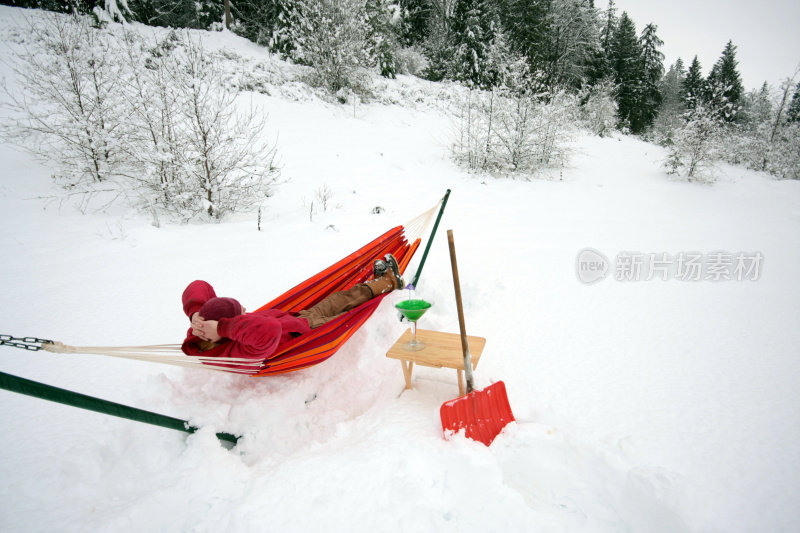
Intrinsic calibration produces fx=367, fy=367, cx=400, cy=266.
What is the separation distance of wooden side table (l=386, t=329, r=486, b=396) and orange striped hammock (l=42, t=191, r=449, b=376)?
0.26m

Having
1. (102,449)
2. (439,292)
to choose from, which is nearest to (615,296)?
(439,292)

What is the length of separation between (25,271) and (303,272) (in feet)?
6.75

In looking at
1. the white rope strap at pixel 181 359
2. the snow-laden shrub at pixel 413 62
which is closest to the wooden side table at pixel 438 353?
the white rope strap at pixel 181 359

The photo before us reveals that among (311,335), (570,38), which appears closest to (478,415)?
(311,335)

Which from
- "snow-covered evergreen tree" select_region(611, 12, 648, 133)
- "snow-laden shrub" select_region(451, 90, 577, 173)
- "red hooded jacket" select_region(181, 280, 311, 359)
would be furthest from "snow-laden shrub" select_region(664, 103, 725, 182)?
"snow-covered evergreen tree" select_region(611, 12, 648, 133)

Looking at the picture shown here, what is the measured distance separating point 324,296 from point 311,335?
613 mm

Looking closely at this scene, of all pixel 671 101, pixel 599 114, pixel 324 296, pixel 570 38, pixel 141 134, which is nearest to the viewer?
pixel 324 296

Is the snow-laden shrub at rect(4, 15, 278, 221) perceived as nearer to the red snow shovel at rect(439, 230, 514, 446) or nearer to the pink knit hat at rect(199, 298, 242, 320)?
the pink knit hat at rect(199, 298, 242, 320)

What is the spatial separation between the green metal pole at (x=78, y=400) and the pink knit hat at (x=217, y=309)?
15.8 inches

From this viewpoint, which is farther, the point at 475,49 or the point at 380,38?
the point at 475,49

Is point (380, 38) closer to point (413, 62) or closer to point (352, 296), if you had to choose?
point (413, 62)

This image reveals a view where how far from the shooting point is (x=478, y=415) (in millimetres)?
1414

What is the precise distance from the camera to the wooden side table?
5.15ft

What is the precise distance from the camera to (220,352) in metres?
1.58
